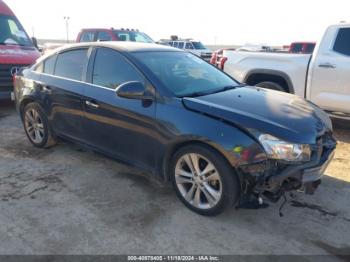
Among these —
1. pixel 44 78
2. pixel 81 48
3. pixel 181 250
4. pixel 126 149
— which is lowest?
pixel 181 250

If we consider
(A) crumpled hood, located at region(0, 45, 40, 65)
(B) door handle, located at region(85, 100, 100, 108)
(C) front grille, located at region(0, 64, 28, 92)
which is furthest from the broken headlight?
(A) crumpled hood, located at region(0, 45, 40, 65)

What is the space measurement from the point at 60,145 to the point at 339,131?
4907 millimetres

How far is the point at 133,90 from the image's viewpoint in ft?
11.9

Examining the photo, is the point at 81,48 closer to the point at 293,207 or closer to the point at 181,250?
the point at 181,250

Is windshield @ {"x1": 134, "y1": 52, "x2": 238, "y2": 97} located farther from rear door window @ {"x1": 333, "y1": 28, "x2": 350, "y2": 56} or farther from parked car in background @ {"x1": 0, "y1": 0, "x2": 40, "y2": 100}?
parked car in background @ {"x1": 0, "y1": 0, "x2": 40, "y2": 100}

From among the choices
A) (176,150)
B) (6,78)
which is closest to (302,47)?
(6,78)

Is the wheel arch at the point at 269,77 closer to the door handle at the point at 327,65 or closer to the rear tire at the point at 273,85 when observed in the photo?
the rear tire at the point at 273,85

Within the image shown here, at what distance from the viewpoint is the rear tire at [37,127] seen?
520cm

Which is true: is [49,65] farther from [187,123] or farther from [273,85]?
[273,85]

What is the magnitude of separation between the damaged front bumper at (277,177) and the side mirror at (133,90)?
1269mm

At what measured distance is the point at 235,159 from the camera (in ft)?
10.4

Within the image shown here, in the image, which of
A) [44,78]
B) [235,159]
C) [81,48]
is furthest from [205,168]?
[44,78]

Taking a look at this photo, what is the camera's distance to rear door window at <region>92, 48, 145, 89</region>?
399cm

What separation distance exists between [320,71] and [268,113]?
3290 millimetres
